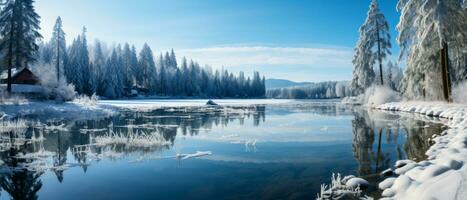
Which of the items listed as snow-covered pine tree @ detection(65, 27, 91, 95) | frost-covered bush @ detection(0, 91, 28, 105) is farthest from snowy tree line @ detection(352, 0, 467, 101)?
snow-covered pine tree @ detection(65, 27, 91, 95)

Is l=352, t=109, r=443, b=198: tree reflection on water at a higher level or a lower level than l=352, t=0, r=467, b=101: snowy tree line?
lower

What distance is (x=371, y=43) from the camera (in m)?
37.3

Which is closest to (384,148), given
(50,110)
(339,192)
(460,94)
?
(339,192)

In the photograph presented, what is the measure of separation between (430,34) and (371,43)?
702 inches

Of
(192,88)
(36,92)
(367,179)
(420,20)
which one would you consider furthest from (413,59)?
(192,88)

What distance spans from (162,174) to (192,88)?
82053 mm

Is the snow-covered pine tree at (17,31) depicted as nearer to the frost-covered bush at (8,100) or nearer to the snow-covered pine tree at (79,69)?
the frost-covered bush at (8,100)

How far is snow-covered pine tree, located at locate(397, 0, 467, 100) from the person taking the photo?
19.4m

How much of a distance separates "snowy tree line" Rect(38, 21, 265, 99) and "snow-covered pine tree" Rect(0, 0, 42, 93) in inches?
705

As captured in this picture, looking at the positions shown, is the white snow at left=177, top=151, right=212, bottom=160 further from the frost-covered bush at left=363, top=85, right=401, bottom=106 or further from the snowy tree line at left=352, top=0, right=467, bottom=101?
the frost-covered bush at left=363, top=85, right=401, bottom=106

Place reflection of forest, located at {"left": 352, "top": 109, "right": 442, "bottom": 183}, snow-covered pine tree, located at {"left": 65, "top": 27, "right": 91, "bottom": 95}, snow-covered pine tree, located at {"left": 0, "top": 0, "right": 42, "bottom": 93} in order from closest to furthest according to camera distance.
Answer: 1. reflection of forest, located at {"left": 352, "top": 109, "right": 442, "bottom": 183}
2. snow-covered pine tree, located at {"left": 0, "top": 0, "right": 42, "bottom": 93}
3. snow-covered pine tree, located at {"left": 65, "top": 27, "right": 91, "bottom": 95}

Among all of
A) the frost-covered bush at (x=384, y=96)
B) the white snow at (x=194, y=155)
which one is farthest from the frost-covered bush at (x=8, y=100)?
the frost-covered bush at (x=384, y=96)

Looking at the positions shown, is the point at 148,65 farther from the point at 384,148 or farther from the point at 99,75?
the point at 384,148

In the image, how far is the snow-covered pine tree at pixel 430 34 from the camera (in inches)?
763
